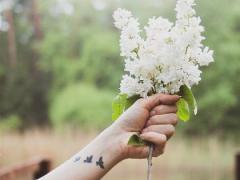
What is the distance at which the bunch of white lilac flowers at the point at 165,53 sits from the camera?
1062mm

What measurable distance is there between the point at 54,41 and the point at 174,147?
3.65 metres

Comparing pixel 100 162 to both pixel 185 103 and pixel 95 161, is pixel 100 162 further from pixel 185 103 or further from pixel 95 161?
pixel 185 103

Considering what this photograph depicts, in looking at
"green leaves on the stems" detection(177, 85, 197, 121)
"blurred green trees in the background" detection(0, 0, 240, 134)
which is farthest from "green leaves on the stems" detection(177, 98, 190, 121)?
"blurred green trees in the background" detection(0, 0, 240, 134)

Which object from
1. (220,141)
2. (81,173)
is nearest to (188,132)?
(220,141)

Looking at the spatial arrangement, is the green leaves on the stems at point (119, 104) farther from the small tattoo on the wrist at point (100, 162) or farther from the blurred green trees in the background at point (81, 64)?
the blurred green trees in the background at point (81, 64)

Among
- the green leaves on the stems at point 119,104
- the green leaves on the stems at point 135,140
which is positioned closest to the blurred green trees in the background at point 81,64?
the green leaves on the stems at point 119,104

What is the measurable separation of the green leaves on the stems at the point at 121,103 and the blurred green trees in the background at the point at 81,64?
9.41 meters

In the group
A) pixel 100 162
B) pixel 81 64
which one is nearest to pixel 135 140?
pixel 100 162

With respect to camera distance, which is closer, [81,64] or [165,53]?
[165,53]

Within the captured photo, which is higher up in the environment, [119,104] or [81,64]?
[81,64]

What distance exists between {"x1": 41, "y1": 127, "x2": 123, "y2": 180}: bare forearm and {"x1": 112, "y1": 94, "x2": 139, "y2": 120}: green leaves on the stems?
58mm

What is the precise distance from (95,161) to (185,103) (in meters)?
0.19

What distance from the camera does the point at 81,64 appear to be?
11.6 meters

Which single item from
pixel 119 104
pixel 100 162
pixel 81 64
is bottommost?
pixel 100 162
